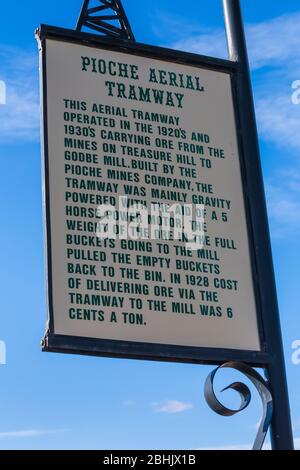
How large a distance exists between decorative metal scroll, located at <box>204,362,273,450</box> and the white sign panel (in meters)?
0.20

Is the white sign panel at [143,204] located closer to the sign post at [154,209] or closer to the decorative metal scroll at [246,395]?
the sign post at [154,209]

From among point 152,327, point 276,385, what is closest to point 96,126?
point 152,327

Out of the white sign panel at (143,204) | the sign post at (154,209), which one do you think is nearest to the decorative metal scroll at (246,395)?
the sign post at (154,209)

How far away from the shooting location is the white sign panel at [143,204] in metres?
7.27

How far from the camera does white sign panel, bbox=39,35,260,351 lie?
727 centimetres

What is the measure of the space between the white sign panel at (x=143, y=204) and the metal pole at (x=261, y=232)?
0.09 meters

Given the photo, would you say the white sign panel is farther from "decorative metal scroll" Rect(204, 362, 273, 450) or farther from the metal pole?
"decorative metal scroll" Rect(204, 362, 273, 450)

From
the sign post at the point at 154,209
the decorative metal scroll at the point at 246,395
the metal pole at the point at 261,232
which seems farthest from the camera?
the metal pole at the point at 261,232

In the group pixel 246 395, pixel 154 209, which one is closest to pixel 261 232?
pixel 154 209

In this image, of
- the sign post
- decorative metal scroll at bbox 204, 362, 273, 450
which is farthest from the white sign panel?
decorative metal scroll at bbox 204, 362, 273, 450

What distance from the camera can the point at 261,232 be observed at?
26.2 ft

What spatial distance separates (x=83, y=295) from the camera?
23.6 ft

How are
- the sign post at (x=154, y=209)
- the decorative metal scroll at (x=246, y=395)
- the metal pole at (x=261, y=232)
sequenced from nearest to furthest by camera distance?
the decorative metal scroll at (x=246, y=395) → the sign post at (x=154, y=209) → the metal pole at (x=261, y=232)

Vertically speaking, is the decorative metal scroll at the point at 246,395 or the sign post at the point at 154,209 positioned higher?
the sign post at the point at 154,209
